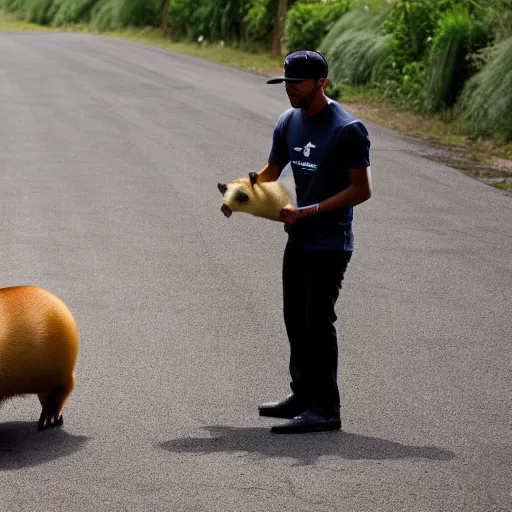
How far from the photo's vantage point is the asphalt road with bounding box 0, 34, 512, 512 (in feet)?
17.3

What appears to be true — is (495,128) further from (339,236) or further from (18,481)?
(18,481)

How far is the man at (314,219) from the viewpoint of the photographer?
18.6 feet

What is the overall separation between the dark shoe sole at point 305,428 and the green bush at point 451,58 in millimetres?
15376

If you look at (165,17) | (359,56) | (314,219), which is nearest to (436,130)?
(359,56)

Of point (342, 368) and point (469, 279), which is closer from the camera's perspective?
point (342, 368)

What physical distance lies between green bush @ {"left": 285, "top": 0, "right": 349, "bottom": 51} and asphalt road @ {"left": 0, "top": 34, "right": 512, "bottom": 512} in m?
13.3

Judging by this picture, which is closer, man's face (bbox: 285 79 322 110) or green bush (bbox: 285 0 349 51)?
man's face (bbox: 285 79 322 110)

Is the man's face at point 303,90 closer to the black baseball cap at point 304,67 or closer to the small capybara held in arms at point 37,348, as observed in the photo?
the black baseball cap at point 304,67

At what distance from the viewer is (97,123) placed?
728 inches

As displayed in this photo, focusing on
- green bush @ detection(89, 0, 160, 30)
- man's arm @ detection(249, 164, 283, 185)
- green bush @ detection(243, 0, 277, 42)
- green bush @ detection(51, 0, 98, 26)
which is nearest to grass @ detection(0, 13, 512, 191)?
green bush @ detection(243, 0, 277, 42)

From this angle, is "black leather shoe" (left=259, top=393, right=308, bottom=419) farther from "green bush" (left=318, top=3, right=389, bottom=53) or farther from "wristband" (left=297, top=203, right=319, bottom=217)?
"green bush" (left=318, top=3, right=389, bottom=53)

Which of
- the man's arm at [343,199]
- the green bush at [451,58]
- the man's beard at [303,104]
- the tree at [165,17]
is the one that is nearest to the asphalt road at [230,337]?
the man's arm at [343,199]

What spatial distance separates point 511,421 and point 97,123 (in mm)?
13118

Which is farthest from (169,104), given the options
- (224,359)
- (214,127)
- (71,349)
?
(71,349)
